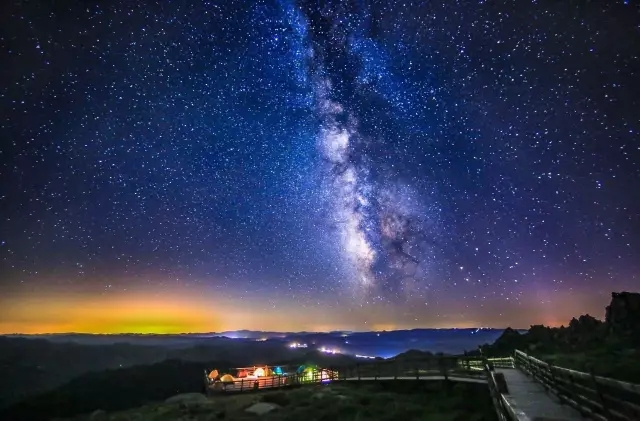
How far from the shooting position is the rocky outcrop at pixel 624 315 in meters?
29.9

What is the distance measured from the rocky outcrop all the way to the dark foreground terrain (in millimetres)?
20175

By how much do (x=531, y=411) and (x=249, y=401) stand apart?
59.2ft

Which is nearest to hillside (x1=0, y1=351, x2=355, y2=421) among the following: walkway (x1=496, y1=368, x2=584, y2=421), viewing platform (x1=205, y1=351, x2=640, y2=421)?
viewing platform (x1=205, y1=351, x2=640, y2=421)

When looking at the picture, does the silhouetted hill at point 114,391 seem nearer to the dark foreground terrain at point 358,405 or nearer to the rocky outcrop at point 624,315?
the dark foreground terrain at point 358,405

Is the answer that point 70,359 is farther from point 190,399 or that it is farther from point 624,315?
point 624,315

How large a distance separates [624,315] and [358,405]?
90.3 feet

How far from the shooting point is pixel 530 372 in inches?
707

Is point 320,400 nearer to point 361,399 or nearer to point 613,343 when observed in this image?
point 361,399

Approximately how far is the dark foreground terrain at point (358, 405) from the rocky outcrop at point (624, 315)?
20.2 m

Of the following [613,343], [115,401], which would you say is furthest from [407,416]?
[115,401]

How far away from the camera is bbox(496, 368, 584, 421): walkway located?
835 centimetres

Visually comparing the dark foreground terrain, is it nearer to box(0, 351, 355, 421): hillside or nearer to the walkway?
the walkway

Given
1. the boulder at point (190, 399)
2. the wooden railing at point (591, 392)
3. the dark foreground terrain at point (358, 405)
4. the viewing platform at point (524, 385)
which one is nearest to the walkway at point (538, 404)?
the viewing platform at point (524, 385)

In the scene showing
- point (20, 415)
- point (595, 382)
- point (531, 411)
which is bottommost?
point (20, 415)
